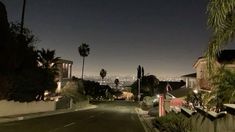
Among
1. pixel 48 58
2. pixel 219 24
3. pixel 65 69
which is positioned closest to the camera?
pixel 219 24

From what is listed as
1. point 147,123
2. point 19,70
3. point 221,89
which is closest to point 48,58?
point 19,70

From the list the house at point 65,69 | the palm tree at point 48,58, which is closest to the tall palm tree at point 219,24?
the palm tree at point 48,58

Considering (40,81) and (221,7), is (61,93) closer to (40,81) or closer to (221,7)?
(40,81)

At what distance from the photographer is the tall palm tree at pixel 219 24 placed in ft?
29.3

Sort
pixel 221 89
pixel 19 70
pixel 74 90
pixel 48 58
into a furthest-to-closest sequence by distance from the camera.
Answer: pixel 74 90 < pixel 48 58 < pixel 19 70 < pixel 221 89

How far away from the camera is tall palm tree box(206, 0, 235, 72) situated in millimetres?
8938

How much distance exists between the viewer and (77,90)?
273 ft

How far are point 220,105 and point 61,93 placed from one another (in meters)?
67.0

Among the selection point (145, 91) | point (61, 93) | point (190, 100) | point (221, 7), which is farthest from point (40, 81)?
point (145, 91)

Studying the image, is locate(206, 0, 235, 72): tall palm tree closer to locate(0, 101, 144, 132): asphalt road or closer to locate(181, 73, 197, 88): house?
locate(0, 101, 144, 132): asphalt road

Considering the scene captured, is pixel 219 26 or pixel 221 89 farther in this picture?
pixel 221 89

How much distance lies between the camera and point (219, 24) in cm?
912

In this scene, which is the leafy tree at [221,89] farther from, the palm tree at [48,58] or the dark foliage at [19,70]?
the palm tree at [48,58]

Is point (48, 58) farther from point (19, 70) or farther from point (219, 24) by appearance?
point (219, 24)
